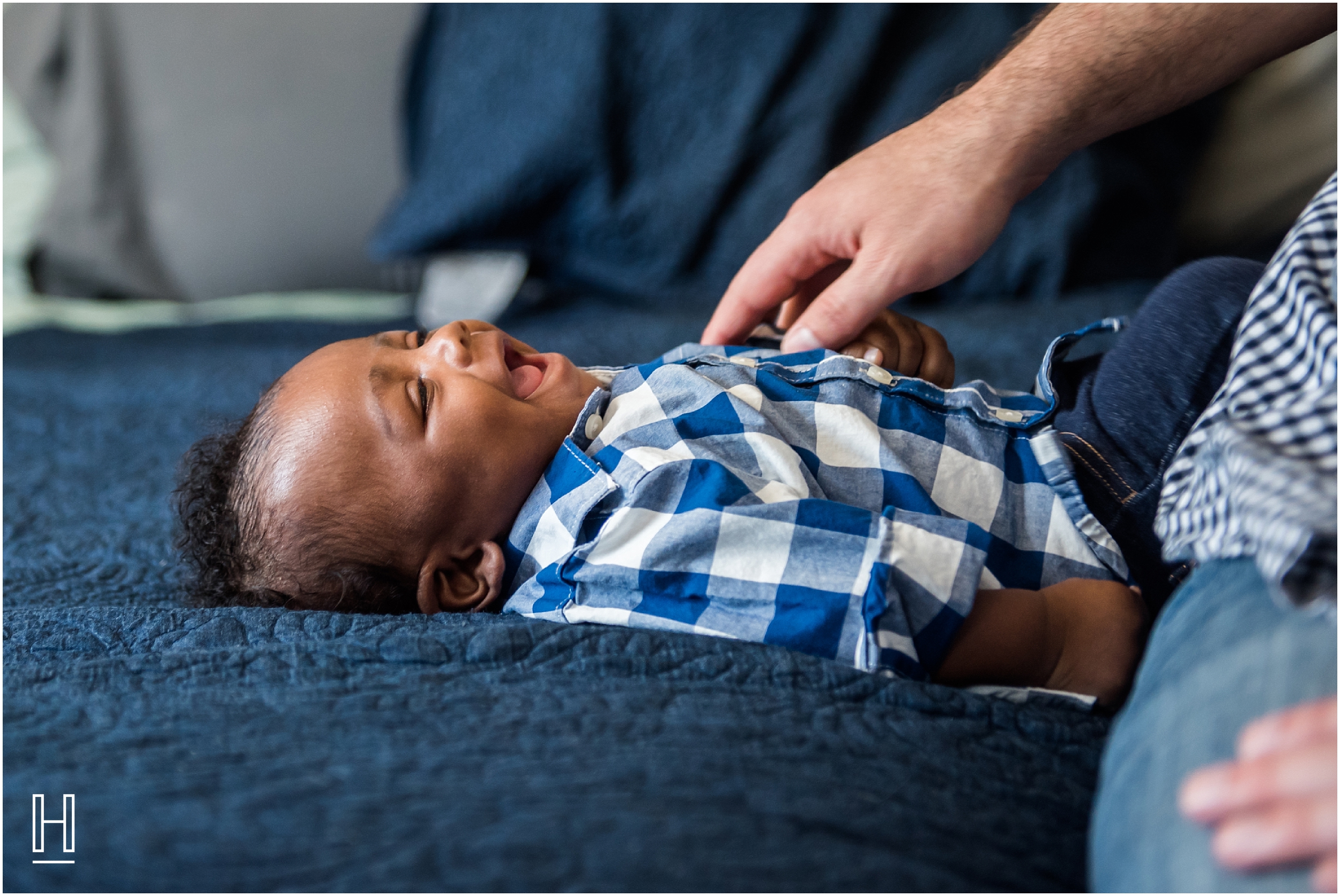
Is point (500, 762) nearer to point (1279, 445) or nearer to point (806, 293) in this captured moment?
point (1279, 445)

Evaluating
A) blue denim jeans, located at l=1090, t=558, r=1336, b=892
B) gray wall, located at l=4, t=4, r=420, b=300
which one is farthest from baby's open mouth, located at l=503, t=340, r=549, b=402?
gray wall, located at l=4, t=4, r=420, b=300

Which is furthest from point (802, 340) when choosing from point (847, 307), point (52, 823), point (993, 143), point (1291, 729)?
point (52, 823)

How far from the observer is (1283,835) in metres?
0.42

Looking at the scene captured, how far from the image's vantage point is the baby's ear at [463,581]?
0.93 meters

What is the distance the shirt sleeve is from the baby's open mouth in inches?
7.7

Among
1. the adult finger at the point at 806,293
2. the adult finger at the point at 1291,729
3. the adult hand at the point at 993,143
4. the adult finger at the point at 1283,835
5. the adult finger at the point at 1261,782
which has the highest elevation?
the adult hand at the point at 993,143

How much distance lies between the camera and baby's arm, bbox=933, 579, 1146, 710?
2.47ft

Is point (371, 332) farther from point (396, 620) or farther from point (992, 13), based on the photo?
point (992, 13)

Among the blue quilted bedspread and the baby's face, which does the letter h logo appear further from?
the baby's face

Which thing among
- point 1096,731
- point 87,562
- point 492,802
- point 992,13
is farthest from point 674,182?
point 492,802

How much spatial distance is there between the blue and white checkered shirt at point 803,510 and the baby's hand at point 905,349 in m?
0.06

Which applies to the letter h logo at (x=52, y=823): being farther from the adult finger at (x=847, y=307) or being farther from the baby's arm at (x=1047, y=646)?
the adult finger at (x=847, y=307)

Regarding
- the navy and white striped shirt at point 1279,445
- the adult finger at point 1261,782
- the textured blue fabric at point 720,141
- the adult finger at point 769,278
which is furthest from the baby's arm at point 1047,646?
the textured blue fabric at point 720,141

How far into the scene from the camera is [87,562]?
42.5 inches
